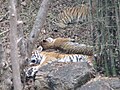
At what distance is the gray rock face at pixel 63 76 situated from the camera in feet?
11.6

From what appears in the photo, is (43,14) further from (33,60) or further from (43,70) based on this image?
(33,60)

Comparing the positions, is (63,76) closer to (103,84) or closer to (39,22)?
(103,84)

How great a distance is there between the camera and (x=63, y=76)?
3615mm

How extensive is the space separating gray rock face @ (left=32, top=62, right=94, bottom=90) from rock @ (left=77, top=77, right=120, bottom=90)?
3.6 inches

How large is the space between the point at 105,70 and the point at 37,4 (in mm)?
4837

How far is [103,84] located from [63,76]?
1.47ft

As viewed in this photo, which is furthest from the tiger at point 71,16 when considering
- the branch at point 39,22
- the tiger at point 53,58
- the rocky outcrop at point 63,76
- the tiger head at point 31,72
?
the branch at point 39,22

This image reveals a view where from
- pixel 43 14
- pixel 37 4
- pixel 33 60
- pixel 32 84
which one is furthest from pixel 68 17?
pixel 43 14

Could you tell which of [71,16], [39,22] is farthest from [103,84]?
[71,16]

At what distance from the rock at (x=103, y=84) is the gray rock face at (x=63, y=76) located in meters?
0.09

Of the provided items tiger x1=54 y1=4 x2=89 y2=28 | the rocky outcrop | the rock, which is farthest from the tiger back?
tiger x1=54 y1=4 x2=89 y2=28

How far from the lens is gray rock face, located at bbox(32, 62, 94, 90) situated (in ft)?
11.6

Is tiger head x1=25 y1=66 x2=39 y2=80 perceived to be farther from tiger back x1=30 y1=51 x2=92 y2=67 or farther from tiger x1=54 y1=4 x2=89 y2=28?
tiger x1=54 y1=4 x2=89 y2=28

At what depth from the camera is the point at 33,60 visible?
4.98 meters
